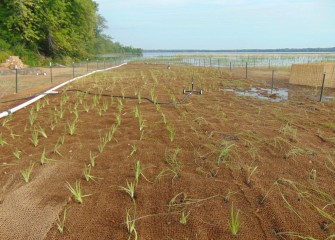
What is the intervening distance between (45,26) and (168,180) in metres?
22.7

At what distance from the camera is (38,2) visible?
19984 mm

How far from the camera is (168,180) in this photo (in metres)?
2.52

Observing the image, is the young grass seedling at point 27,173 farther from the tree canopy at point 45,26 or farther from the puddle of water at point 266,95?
the tree canopy at point 45,26

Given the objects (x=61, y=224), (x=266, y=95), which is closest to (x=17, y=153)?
(x=61, y=224)

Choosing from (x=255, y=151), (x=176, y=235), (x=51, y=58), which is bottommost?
(x=176, y=235)

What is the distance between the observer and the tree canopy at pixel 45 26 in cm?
1917

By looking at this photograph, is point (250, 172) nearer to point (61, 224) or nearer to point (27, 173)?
point (61, 224)

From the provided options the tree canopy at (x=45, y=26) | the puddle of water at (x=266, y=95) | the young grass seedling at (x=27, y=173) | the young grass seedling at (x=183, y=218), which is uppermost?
the tree canopy at (x=45, y=26)

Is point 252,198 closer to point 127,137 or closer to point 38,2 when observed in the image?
point 127,137

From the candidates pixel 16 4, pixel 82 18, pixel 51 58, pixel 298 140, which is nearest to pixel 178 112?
pixel 298 140

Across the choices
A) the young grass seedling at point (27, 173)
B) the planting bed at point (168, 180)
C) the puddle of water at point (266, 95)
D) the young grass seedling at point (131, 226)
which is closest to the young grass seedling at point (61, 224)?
the planting bed at point (168, 180)

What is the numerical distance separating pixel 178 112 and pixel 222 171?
Answer: 8.45 ft

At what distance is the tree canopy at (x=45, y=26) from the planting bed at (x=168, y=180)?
18.1m

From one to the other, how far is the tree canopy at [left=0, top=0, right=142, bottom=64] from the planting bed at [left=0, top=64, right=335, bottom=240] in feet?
59.4
